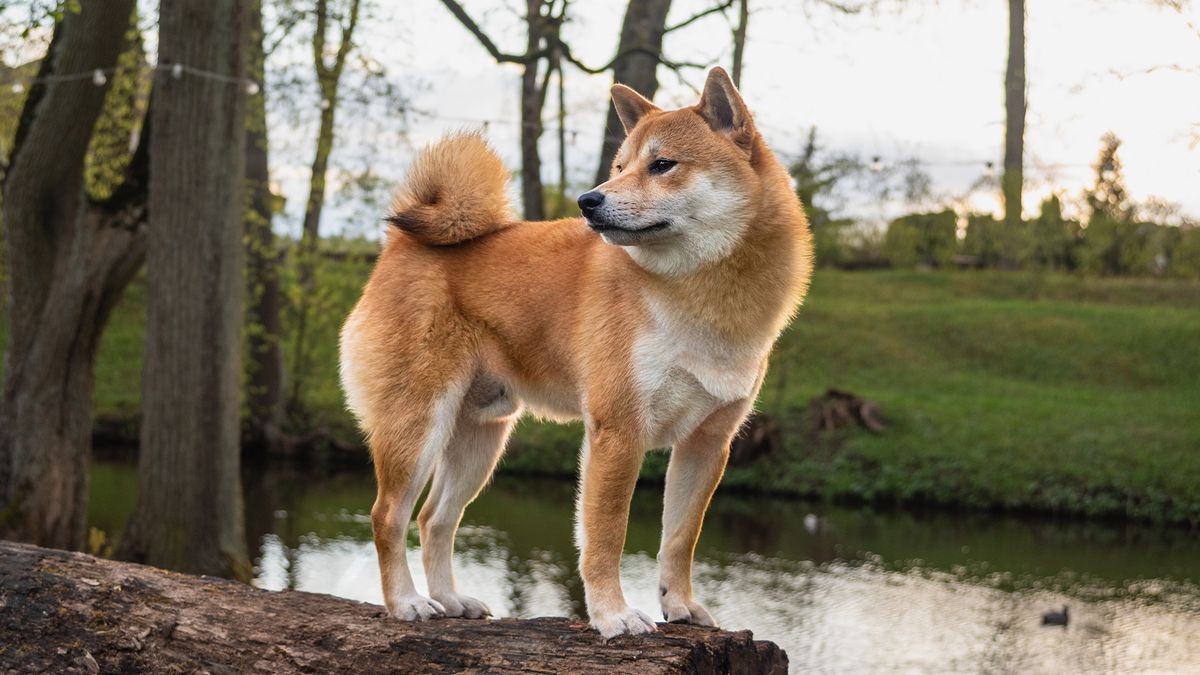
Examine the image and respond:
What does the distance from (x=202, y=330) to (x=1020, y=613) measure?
7262 mm

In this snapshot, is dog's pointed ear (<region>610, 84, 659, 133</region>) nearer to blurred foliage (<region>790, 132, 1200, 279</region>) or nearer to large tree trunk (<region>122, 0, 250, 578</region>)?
large tree trunk (<region>122, 0, 250, 578</region>)

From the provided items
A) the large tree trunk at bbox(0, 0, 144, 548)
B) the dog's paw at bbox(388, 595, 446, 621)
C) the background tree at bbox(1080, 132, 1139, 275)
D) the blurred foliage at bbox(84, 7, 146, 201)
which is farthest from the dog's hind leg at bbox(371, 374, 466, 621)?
the background tree at bbox(1080, 132, 1139, 275)

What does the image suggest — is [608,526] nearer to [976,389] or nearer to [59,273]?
[59,273]

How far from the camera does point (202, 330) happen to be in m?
8.98

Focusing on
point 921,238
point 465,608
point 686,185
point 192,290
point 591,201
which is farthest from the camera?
point 921,238

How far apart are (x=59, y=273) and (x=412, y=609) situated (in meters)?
6.94

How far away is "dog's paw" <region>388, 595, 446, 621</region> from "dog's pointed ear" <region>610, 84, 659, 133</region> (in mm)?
2058

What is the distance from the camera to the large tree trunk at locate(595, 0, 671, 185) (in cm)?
1180

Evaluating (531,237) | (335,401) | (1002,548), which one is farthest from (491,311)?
(335,401)

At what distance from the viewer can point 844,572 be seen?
1205 cm

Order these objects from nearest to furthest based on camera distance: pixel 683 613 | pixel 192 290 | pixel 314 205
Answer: pixel 683 613 < pixel 192 290 < pixel 314 205

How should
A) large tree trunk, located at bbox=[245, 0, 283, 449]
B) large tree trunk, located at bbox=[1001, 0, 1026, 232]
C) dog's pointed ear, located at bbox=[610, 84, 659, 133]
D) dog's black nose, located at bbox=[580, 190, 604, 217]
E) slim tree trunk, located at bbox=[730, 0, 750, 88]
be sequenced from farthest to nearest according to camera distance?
large tree trunk, located at bbox=[1001, 0, 1026, 232]
large tree trunk, located at bbox=[245, 0, 283, 449]
slim tree trunk, located at bbox=[730, 0, 750, 88]
dog's pointed ear, located at bbox=[610, 84, 659, 133]
dog's black nose, located at bbox=[580, 190, 604, 217]

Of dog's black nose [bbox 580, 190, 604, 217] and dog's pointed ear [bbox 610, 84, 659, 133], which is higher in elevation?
dog's pointed ear [bbox 610, 84, 659, 133]

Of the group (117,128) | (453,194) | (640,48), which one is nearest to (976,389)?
(640,48)
